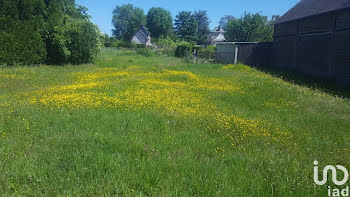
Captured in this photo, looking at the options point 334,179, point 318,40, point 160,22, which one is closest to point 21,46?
point 334,179

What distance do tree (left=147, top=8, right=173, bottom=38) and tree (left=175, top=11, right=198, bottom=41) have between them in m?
5.87

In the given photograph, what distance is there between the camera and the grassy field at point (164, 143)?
10.5 feet

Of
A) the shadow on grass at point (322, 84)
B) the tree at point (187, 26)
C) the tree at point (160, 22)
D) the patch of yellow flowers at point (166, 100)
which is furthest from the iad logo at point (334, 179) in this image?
the tree at point (160, 22)

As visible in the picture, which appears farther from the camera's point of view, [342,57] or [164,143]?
[342,57]

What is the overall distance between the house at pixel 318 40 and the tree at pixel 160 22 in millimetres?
69636

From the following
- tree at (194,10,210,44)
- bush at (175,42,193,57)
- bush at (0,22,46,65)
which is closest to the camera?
bush at (0,22,46,65)

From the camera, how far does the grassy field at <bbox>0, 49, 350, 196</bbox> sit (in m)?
3.19

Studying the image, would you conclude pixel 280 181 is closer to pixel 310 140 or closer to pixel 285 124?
pixel 310 140

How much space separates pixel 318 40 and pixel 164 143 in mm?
14857

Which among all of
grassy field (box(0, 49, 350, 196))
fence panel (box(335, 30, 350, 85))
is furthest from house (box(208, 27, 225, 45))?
grassy field (box(0, 49, 350, 196))

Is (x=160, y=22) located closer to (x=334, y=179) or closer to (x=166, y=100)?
(x=166, y=100)

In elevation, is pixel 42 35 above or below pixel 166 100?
above

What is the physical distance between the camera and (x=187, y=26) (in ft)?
257

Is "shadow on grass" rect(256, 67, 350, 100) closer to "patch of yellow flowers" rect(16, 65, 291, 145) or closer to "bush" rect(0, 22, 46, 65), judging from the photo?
"patch of yellow flowers" rect(16, 65, 291, 145)
